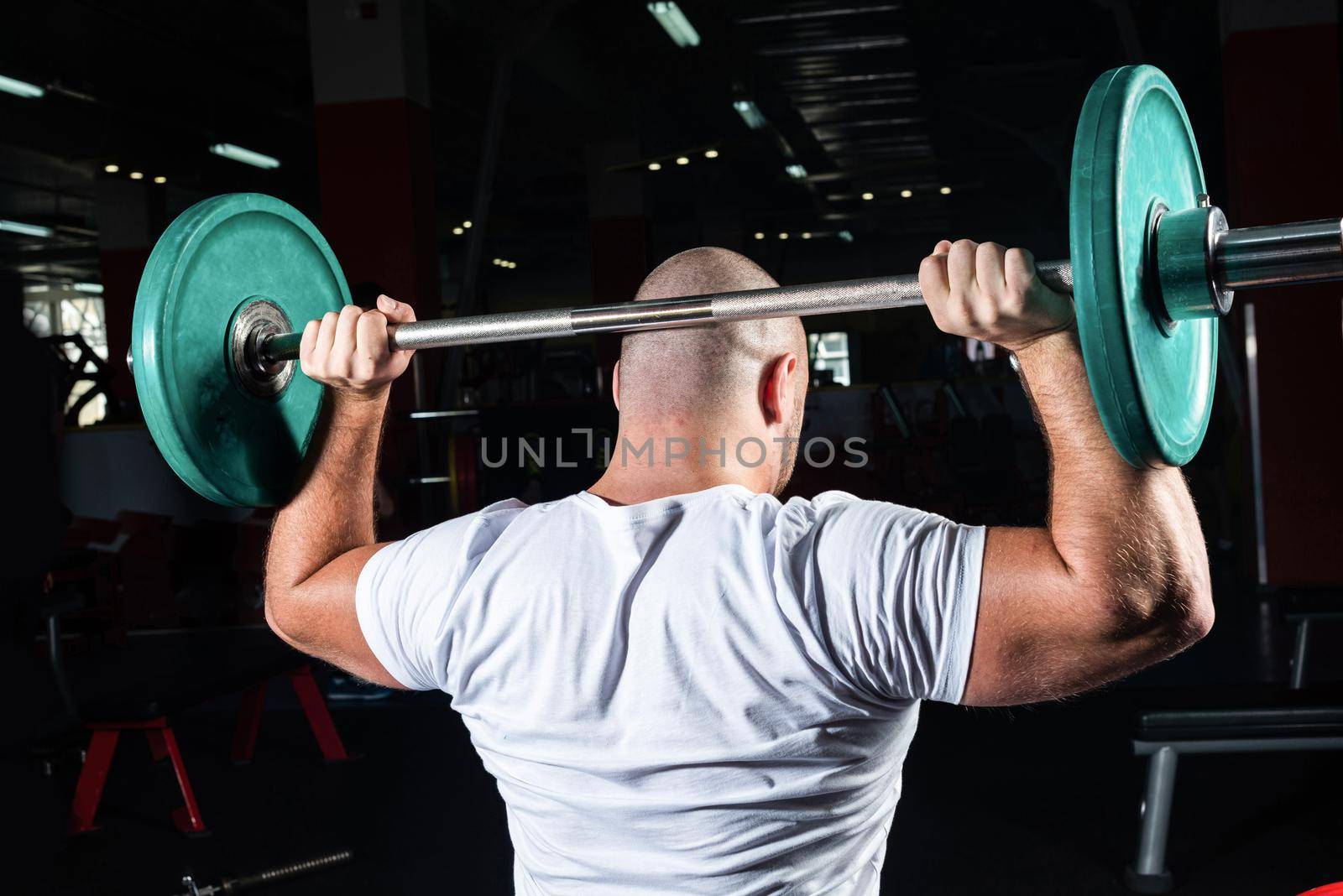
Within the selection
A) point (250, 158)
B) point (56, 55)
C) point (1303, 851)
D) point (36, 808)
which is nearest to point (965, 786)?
point (1303, 851)

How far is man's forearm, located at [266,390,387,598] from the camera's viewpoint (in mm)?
1078

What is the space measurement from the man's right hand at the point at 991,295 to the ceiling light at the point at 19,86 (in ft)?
21.3

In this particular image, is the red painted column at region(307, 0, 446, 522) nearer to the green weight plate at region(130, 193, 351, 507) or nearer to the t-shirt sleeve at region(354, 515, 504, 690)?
the green weight plate at region(130, 193, 351, 507)

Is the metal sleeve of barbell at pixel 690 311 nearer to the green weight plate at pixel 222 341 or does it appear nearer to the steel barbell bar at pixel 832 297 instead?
the steel barbell bar at pixel 832 297

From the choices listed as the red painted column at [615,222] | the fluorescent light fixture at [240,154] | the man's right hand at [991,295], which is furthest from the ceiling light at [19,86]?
the man's right hand at [991,295]

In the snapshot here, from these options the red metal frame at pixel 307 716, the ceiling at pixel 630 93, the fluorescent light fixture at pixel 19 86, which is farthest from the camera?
the ceiling at pixel 630 93

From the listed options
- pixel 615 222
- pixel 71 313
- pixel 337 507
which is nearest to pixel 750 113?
pixel 615 222

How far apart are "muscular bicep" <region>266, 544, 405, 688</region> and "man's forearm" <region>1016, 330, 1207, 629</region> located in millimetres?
582

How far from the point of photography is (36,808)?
51.3 inches

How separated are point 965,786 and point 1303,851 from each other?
73 centimetres

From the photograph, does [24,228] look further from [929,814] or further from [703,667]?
[703,667]

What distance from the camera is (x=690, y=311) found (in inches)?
36.9

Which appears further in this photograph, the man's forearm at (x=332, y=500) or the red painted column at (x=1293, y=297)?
the red painted column at (x=1293, y=297)

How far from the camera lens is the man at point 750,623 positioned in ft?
2.44
